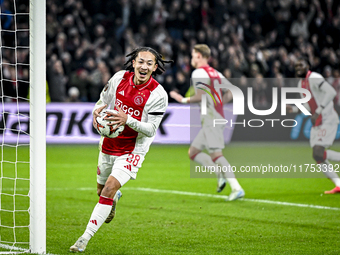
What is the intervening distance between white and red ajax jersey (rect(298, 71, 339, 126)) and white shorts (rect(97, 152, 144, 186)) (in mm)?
4451

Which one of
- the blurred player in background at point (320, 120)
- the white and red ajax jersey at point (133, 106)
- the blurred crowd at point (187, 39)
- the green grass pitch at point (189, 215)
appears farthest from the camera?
the blurred crowd at point (187, 39)

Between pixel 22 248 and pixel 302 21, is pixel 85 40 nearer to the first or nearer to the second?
pixel 302 21

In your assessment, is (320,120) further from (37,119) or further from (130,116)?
(37,119)

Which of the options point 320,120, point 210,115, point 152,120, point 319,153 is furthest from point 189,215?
point 320,120

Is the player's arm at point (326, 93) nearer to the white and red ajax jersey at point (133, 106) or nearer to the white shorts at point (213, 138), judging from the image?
the white shorts at point (213, 138)

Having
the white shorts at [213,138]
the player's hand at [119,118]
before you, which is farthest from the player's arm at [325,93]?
the player's hand at [119,118]

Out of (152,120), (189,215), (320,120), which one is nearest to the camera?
(152,120)

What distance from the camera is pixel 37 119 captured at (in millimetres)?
4719

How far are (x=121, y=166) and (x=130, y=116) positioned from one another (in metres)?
0.53

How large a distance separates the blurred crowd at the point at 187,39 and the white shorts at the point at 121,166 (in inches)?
385

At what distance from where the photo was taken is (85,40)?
57.0ft

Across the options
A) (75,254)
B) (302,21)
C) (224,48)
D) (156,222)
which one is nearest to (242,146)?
(224,48)

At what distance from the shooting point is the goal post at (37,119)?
4.64 m

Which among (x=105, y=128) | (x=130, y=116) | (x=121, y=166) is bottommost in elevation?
(x=121, y=166)
